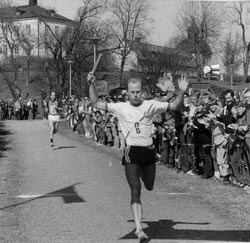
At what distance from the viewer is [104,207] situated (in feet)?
29.4

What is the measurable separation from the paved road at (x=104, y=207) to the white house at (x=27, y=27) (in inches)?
1718

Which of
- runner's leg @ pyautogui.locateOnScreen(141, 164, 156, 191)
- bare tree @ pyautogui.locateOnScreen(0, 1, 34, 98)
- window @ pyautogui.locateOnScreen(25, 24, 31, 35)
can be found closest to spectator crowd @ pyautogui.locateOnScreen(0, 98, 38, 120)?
bare tree @ pyautogui.locateOnScreen(0, 1, 34, 98)

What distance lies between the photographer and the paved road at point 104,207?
713 centimetres

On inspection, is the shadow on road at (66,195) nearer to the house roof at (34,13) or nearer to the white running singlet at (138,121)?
the white running singlet at (138,121)

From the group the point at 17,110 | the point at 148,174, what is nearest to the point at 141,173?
the point at 148,174

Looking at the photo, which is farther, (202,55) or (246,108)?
(202,55)

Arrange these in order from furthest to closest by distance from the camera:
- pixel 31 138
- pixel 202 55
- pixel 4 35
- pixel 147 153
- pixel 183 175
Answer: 1. pixel 4 35
2. pixel 202 55
3. pixel 31 138
4. pixel 183 175
5. pixel 147 153

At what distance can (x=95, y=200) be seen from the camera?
9641 mm

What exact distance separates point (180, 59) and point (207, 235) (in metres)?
47.3

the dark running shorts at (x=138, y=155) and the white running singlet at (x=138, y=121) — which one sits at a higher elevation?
the white running singlet at (x=138, y=121)

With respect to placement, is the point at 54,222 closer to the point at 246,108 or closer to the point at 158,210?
the point at 158,210

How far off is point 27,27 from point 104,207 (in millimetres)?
60834

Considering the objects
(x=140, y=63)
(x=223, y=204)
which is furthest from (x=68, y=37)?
(x=223, y=204)

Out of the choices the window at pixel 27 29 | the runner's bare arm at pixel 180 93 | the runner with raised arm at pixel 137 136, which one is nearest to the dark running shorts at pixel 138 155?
the runner with raised arm at pixel 137 136
